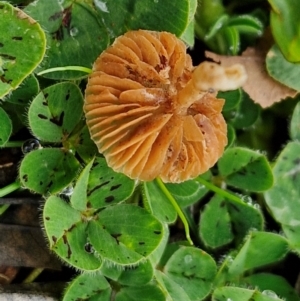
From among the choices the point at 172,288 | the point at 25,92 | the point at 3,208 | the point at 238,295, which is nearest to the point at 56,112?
the point at 25,92

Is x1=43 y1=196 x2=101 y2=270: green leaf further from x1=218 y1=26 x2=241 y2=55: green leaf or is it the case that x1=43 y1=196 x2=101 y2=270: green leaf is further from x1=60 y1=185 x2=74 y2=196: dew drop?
x1=218 y1=26 x2=241 y2=55: green leaf

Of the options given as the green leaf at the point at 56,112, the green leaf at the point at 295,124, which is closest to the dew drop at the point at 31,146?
the green leaf at the point at 56,112

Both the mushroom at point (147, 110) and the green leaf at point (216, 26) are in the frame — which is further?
the green leaf at point (216, 26)

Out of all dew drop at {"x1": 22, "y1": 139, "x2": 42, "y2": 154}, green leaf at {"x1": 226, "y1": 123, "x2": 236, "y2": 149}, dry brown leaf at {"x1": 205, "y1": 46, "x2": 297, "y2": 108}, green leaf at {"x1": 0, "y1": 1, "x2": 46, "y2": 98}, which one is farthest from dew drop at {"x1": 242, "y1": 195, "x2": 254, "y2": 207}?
green leaf at {"x1": 0, "y1": 1, "x2": 46, "y2": 98}

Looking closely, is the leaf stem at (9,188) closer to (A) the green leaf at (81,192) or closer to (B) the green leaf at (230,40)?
(A) the green leaf at (81,192)

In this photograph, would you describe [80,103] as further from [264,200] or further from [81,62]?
[264,200]

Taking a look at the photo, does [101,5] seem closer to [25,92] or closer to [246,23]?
[25,92]

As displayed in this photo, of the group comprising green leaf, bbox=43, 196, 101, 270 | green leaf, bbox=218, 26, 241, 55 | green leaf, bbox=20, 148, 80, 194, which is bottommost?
green leaf, bbox=43, 196, 101, 270
